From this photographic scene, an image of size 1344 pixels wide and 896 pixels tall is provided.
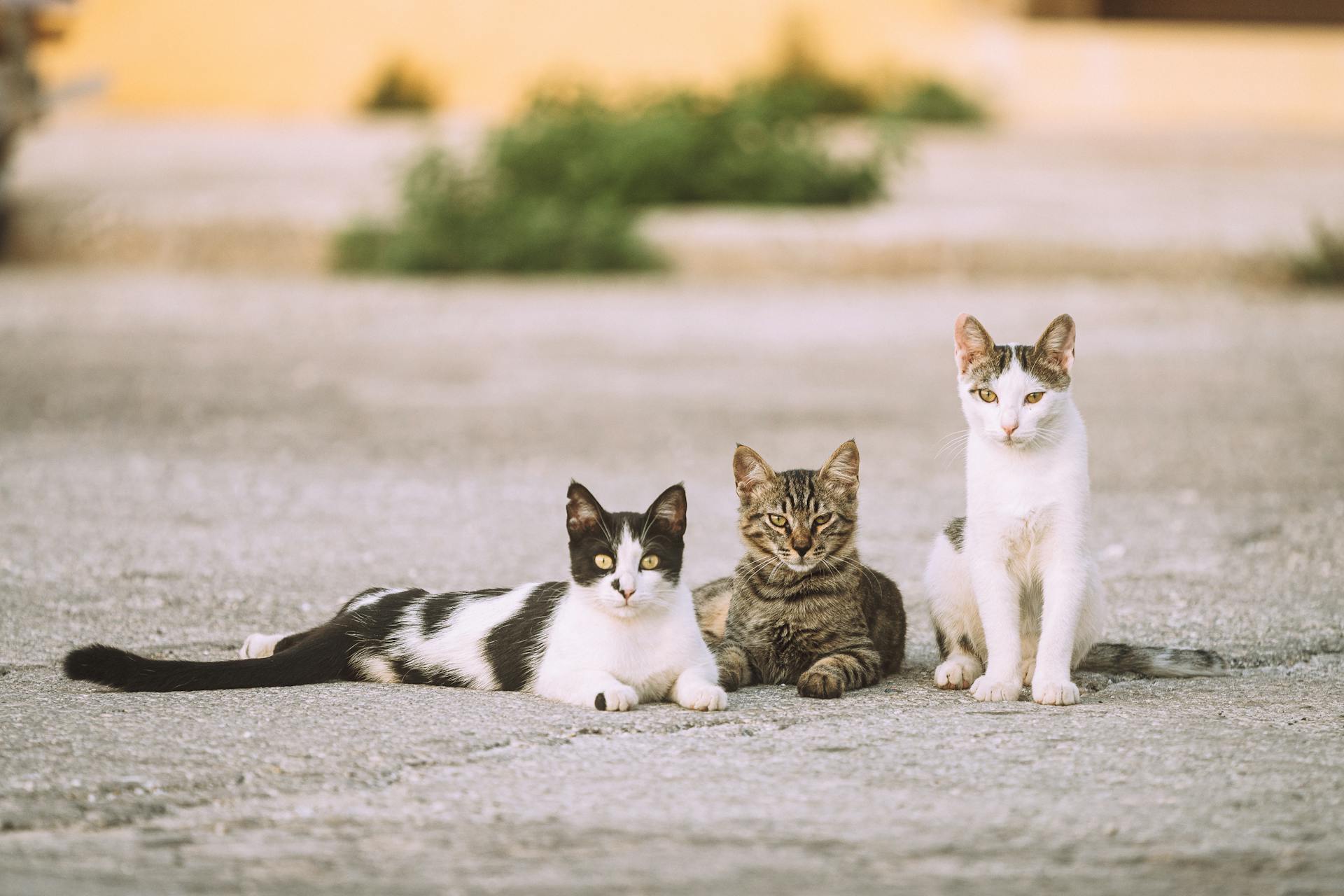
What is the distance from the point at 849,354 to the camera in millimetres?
9742

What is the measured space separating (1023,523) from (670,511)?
0.85 metres

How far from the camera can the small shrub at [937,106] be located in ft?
64.3

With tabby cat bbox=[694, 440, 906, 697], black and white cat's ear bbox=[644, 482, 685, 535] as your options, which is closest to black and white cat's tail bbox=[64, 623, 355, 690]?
black and white cat's ear bbox=[644, 482, 685, 535]

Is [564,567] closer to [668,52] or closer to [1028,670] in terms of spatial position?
[1028,670]

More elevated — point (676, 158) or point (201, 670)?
point (676, 158)

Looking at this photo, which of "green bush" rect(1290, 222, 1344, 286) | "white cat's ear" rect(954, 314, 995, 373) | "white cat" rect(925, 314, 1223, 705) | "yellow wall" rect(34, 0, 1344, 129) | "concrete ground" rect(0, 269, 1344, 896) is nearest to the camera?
"concrete ground" rect(0, 269, 1344, 896)

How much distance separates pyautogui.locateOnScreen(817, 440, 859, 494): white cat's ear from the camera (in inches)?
160

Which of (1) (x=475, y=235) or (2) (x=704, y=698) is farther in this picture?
(1) (x=475, y=235)

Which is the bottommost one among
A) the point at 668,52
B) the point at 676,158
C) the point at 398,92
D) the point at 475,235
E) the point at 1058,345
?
the point at 1058,345

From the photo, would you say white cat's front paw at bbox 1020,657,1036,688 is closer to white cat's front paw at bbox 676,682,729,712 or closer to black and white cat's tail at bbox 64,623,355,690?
white cat's front paw at bbox 676,682,729,712

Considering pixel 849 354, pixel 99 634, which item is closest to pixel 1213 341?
pixel 849 354

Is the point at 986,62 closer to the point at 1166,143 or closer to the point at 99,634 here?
the point at 1166,143

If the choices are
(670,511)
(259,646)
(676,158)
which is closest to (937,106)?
(676,158)

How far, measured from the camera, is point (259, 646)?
161 inches
